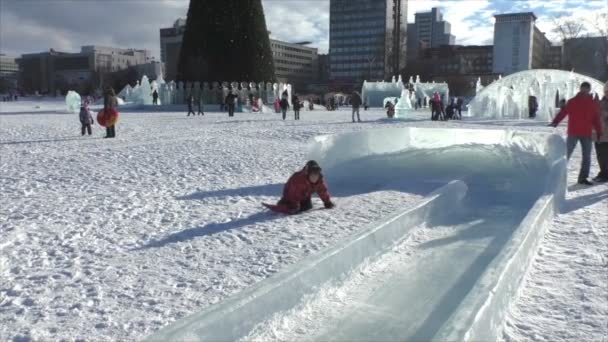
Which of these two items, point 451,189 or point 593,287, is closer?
point 593,287

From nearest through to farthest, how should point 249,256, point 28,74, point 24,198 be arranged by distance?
point 249,256 < point 24,198 < point 28,74

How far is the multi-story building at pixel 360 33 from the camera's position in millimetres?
96206

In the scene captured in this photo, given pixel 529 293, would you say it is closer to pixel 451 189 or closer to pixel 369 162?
pixel 451 189

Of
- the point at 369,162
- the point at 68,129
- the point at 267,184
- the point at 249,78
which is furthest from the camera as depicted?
the point at 249,78

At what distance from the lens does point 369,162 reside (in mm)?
8562

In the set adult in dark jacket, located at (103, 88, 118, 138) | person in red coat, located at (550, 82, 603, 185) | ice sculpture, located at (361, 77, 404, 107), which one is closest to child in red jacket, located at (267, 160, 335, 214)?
person in red coat, located at (550, 82, 603, 185)

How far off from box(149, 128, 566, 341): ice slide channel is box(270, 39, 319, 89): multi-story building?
96795mm

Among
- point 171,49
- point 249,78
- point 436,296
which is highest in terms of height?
point 171,49

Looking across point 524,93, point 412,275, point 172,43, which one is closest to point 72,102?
point 524,93

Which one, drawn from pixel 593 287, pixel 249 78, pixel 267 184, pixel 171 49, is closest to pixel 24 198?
pixel 267 184

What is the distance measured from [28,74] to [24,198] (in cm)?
11849

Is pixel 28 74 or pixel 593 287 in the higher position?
pixel 28 74

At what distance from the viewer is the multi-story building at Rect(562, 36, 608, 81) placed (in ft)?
185

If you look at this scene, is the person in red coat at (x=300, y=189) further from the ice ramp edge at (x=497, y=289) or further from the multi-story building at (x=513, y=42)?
the multi-story building at (x=513, y=42)
